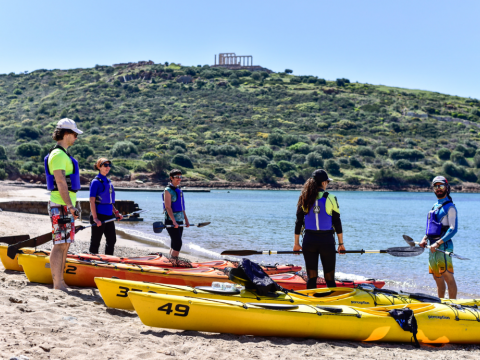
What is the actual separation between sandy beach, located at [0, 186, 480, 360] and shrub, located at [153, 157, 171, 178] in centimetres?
4898

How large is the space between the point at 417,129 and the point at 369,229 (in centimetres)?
6490

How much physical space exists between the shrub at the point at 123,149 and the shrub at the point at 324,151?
25.7m

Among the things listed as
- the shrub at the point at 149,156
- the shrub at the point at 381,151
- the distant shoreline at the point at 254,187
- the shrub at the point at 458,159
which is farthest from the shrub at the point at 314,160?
the shrub at the point at 149,156

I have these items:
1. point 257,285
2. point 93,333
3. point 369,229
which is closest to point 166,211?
point 257,285

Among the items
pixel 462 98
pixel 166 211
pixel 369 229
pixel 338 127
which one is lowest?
pixel 369 229

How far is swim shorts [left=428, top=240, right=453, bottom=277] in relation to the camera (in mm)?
5984

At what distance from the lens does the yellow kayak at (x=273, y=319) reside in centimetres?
476

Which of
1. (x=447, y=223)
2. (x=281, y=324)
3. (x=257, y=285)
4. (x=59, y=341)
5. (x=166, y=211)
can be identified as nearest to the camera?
(x=59, y=341)

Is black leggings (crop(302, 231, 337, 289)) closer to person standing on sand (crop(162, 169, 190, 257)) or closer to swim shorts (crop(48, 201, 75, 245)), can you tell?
person standing on sand (crop(162, 169, 190, 257))

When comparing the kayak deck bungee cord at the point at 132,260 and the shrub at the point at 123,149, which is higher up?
the shrub at the point at 123,149

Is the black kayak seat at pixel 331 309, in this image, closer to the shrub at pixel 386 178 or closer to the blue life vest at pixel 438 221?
the blue life vest at pixel 438 221

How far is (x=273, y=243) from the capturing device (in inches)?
603

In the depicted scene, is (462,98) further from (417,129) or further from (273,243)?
(273,243)

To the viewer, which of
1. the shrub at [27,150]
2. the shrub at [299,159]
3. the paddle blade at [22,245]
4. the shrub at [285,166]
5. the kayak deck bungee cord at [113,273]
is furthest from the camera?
the shrub at [299,159]
